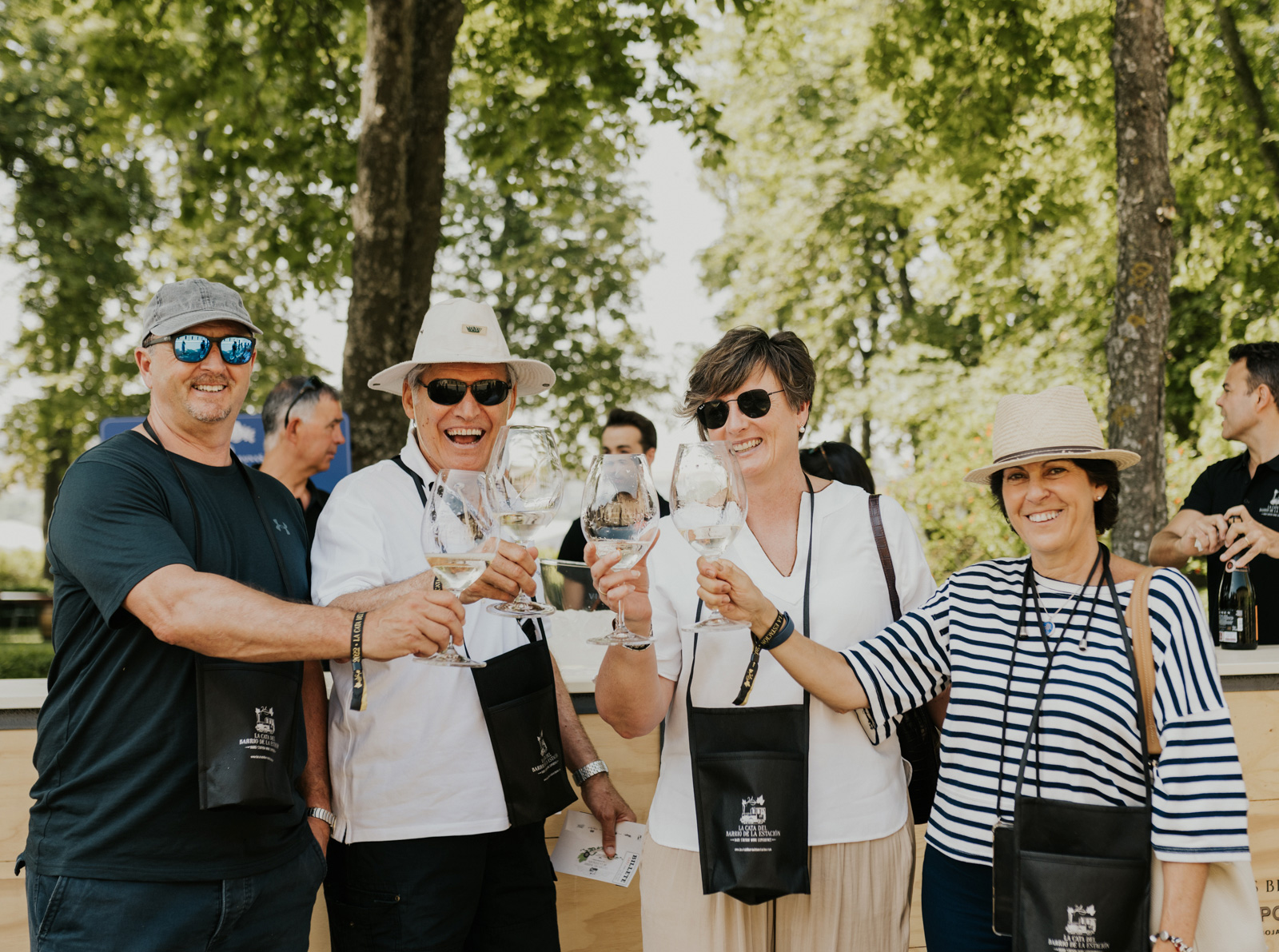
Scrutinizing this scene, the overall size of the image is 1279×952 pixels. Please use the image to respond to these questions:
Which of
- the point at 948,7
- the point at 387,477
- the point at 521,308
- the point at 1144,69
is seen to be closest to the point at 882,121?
the point at 521,308

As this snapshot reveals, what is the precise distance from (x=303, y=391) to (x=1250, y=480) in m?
4.54

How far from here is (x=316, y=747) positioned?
8.25 feet

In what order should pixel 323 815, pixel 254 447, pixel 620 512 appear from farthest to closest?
pixel 254 447 < pixel 323 815 < pixel 620 512

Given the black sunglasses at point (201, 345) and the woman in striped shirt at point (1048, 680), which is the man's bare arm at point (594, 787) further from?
the black sunglasses at point (201, 345)

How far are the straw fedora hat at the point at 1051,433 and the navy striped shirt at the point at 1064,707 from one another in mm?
279

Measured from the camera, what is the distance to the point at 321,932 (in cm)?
317

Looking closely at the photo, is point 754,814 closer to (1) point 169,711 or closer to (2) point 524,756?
(2) point 524,756

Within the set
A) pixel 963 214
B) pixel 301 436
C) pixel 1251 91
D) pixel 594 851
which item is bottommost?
pixel 594 851

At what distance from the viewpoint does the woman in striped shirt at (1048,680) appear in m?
2.03

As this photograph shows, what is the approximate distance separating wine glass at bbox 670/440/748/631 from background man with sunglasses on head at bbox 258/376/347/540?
338 centimetres

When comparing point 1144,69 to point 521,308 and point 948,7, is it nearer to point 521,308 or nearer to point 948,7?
point 948,7

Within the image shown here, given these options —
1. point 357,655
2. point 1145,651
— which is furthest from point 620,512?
point 1145,651

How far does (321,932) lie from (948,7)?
8807 millimetres

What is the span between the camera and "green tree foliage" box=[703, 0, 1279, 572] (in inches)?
367
